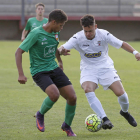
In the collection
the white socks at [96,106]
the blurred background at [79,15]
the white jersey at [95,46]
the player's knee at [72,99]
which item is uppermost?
the white jersey at [95,46]

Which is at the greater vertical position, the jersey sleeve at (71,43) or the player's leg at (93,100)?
the jersey sleeve at (71,43)

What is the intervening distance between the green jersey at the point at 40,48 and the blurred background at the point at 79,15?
→ 21.1m

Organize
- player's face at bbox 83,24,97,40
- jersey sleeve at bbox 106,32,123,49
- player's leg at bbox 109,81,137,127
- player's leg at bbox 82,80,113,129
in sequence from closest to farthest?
1. player's leg at bbox 82,80,113,129
2. player's face at bbox 83,24,97,40
3. player's leg at bbox 109,81,137,127
4. jersey sleeve at bbox 106,32,123,49

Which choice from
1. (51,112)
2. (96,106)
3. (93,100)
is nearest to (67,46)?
(93,100)

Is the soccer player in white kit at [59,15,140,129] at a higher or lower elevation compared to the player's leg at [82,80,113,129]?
higher

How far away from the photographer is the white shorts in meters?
5.29

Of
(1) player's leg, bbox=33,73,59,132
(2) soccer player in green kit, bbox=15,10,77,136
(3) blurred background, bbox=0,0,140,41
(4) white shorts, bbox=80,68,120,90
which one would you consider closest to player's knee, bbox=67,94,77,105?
(2) soccer player in green kit, bbox=15,10,77,136

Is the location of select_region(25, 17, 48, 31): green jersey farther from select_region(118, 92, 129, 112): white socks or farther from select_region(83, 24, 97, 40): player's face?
select_region(118, 92, 129, 112): white socks

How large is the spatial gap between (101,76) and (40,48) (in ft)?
3.80

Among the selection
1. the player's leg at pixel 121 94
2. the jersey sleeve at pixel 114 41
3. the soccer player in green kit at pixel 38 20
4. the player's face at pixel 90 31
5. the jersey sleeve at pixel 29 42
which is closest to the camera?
the jersey sleeve at pixel 29 42

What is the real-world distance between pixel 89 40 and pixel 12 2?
24.1 m

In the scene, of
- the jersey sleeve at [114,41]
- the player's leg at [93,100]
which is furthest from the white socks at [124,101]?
the jersey sleeve at [114,41]

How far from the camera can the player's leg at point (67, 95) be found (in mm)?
4895

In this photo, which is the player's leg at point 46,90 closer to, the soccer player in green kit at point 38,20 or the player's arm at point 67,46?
the player's arm at point 67,46
